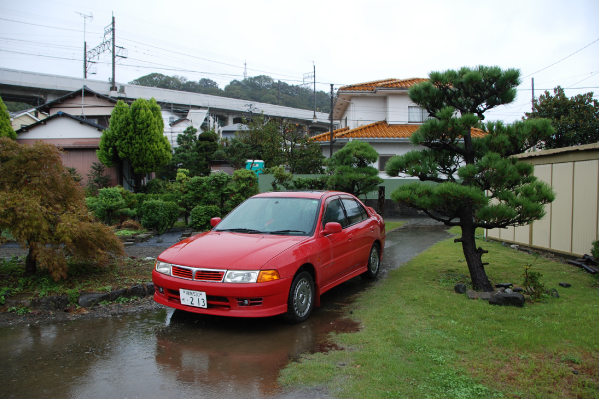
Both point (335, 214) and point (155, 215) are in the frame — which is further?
point (155, 215)

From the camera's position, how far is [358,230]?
6.31 metres

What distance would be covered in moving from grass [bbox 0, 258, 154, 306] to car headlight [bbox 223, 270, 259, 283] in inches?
92.5

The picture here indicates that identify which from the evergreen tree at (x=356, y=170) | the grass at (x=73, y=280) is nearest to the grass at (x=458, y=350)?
the grass at (x=73, y=280)

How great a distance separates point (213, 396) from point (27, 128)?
2016 centimetres

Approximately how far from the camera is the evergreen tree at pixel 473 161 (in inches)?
219

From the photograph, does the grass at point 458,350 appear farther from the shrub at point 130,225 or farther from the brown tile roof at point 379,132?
the brown tile roof at point 379,132

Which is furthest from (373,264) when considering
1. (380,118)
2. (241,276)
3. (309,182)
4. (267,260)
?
(380,118)

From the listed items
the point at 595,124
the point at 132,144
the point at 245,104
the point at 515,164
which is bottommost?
A: the point at 515,164

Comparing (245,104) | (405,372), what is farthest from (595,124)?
(245,104)

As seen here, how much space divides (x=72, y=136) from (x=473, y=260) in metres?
18.8

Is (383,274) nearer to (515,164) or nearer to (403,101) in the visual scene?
(515,164)

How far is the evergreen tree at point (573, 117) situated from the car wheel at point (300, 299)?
16.6m

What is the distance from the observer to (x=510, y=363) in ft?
11.5

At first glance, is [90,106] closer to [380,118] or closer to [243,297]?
[380,118]
